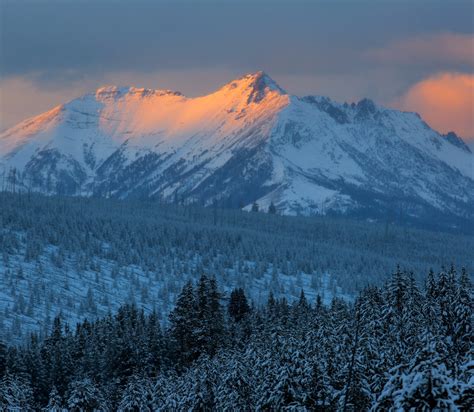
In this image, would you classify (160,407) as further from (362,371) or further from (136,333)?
(136,333)

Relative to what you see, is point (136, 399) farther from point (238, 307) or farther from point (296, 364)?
point (238, 307)

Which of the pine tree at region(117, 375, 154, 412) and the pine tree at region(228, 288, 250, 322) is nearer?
the pine tree at region(117, 375, 154, 412)

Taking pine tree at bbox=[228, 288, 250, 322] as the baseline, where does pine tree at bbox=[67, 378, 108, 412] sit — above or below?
below

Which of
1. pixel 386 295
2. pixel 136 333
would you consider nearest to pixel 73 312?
pixel 136 333

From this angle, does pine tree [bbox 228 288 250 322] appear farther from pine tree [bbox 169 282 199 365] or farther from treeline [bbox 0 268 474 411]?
treeline [bbox 0 268 474 411]

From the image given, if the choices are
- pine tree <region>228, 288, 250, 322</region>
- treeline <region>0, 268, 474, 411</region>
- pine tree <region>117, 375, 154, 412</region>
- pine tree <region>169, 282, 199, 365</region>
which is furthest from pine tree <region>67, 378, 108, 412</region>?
pine tree <region>228, 288, 250, 322</region>

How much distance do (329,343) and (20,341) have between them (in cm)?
9078

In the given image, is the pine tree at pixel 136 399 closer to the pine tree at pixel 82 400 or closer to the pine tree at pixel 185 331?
the pine tree at pixel 82 400

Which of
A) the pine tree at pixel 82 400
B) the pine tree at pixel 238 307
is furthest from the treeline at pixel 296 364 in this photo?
the pine tree at pixel 238 307

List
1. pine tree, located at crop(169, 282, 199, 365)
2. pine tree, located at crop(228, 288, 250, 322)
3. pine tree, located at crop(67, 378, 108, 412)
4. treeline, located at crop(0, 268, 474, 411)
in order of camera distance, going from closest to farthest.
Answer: treeline, located at crop(0, 268, 474, 411)
pine tree, located at crop(67, 378, 108, 412)
pine tree, located at crop(169, 282, 199, 365)
pine tree, located at crop(228, 288, 250, 322)

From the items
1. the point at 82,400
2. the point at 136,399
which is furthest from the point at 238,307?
the point at 82,400

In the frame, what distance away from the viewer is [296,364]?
61281 mm

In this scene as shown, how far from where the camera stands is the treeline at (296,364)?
39.6 metres

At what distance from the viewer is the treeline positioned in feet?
130
